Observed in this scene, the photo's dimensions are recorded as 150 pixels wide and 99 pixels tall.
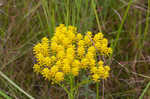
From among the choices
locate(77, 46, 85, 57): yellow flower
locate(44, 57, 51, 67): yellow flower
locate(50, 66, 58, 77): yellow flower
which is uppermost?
locate(77, 46, 85, 57): yellow flower

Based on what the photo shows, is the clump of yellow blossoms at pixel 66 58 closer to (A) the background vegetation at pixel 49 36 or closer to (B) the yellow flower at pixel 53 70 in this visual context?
Result: (B) the yellow flower at pixel 53 70

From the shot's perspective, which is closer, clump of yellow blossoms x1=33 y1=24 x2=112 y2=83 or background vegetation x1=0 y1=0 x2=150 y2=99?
clump of yellow blossoms x1=33 y1=24 x2=112 y2=83

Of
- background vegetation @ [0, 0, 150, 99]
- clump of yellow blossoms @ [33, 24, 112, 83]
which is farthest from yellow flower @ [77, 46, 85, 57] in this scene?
background vegetation @ [0, 0, 150, 99]

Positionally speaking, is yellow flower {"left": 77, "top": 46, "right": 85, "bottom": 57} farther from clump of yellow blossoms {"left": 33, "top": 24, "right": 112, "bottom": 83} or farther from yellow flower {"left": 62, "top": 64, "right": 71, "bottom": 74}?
yellow flower {"left": 62, "top": 64, "right": 71, "bottom": 74}

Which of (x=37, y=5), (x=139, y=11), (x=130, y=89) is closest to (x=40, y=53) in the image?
(x=37, y=5)

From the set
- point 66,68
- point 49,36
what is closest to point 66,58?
point 66,68

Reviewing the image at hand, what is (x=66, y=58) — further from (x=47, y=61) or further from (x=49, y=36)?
(x=49, y=36)

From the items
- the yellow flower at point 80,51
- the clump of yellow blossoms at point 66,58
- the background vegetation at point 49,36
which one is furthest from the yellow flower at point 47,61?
the background vegetation at point 49,36

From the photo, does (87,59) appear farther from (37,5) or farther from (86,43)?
(37,5)
